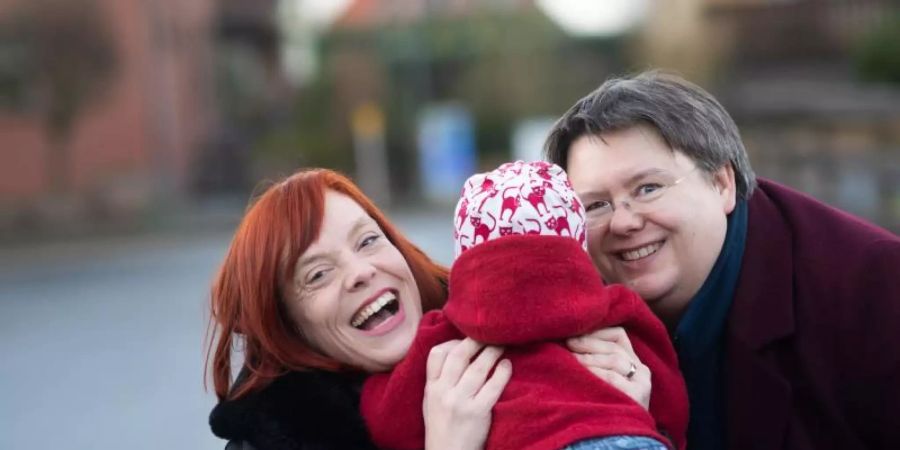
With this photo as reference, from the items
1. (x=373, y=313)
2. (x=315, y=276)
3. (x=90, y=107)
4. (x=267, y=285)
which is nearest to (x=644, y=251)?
(x=373, y=313)

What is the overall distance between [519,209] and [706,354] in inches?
23.6

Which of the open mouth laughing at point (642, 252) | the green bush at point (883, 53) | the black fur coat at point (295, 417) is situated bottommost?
the green bush at point (883, 53)

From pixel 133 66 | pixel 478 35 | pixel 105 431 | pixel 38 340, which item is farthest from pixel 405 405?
pixel 478 35

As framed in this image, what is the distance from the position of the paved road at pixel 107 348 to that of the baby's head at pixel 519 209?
974mm

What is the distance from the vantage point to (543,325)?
195 cm

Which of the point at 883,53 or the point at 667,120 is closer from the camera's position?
the point at 667,120

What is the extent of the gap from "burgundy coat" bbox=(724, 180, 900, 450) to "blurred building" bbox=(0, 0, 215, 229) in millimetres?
24537

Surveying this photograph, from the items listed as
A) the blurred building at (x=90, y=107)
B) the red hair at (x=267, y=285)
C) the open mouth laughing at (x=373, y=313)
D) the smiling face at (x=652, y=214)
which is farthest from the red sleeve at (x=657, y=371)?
the blurred building at (x=90, y=107)

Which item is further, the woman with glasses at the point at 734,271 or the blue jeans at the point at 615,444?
the woman with glasses at the point at 734,271

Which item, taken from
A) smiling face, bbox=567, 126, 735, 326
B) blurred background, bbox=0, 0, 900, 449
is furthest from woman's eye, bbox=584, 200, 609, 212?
blurred background, bbox=0, 0, 900, 449

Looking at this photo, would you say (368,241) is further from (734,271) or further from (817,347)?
(817,347)

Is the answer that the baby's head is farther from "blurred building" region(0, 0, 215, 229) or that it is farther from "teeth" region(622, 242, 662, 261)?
"blurred building" region(0, 0, 215, 229)

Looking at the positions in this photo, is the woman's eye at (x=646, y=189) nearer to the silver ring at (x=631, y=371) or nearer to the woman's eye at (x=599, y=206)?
the woman's eye at (x=599, y=206)

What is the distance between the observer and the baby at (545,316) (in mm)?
1910
